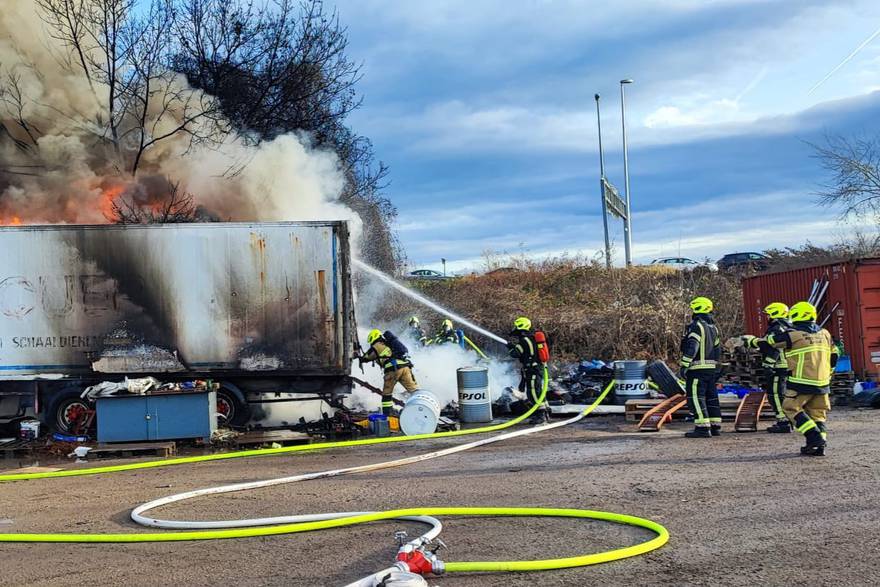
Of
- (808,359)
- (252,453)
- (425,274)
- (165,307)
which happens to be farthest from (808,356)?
(425,274)

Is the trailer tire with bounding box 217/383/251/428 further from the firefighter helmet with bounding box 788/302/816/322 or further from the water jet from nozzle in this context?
the firefighter helmet with bounding box 788/302/816/322

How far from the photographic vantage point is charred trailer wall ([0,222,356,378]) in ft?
35.3

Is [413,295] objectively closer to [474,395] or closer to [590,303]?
[474,395]

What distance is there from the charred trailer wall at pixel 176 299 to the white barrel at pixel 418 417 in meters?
1.43

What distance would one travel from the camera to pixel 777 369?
9.91 m

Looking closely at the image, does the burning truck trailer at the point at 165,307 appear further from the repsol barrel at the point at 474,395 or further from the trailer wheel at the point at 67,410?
the repsol barrel at the point at 474,395

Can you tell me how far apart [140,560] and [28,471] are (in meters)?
4.91

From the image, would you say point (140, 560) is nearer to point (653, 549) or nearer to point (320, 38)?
point (653, 549)

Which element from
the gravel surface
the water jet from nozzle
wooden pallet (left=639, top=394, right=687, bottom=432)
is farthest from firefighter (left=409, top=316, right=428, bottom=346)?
the gravel surface

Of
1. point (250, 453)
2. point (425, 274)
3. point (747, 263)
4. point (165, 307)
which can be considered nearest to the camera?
point (250, 453)

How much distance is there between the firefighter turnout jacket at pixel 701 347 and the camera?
925 cm

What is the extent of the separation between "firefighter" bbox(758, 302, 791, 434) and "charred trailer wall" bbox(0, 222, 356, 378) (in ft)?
19.5

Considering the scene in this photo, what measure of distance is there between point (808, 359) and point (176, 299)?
27.6 ft

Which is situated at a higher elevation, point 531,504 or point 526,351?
point 526,351
